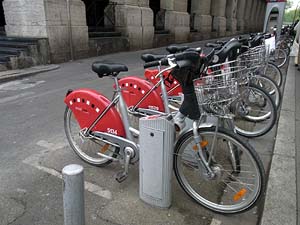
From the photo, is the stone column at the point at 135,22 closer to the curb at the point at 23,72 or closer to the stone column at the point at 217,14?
the curb at the point at 23,72

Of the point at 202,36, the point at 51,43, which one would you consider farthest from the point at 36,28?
the point at 202,36

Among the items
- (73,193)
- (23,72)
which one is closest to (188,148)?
(73,193)

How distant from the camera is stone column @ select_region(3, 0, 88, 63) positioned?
347 inches

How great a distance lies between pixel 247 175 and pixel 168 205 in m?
0.79

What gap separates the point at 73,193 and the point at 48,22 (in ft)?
27.8

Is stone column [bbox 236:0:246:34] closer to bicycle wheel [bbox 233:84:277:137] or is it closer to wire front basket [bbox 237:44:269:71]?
wire front basket [bbox 237:44:269:71]

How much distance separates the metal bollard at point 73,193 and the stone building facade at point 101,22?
8.36 meters

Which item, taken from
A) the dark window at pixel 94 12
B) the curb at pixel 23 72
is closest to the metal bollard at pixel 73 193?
the curb at pixel 23 72

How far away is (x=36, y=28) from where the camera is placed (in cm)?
902

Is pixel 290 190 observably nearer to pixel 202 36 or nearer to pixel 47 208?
pixel 47 208

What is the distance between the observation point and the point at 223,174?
2588 millimetres

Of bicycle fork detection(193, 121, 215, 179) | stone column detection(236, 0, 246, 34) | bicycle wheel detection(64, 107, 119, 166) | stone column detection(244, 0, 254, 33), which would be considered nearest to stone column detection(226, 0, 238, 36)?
stone column detection(236, 0, 246, 34)

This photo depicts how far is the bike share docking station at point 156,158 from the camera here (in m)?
2.28

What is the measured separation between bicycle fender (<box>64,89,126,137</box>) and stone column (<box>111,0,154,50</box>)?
1023 centimetres
